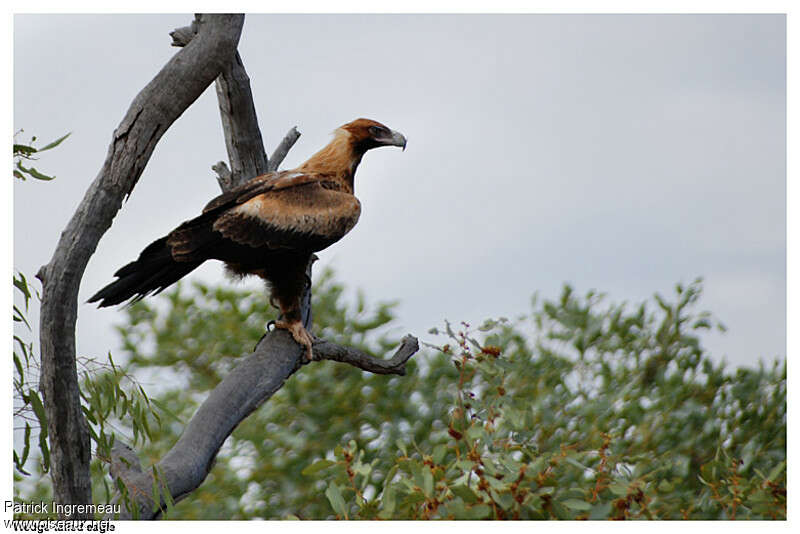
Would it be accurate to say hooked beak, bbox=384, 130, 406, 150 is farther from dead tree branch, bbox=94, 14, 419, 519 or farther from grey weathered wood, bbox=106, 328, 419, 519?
grey weathered wood, bbox=106, 328, 419, 519

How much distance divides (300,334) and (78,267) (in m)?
1.14

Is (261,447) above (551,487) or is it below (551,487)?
above

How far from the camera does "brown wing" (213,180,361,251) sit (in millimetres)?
2955

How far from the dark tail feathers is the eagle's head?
951 millimetres

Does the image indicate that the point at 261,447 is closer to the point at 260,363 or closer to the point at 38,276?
the point at 260,363

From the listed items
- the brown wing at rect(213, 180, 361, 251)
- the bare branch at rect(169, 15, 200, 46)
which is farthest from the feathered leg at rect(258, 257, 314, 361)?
the bare branch at rect(169, 15, 200, 46)

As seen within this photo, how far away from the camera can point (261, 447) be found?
17.0 feet

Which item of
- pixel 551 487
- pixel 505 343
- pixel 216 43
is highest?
pixel 216 43

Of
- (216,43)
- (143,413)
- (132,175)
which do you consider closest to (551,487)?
(143,413)

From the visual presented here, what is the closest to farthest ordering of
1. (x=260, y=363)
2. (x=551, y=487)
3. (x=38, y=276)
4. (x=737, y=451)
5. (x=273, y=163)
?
(x=551, y=487) → (x=38, y=276) → (x=260, y=363) → (x=273, y=163) → (x=737, y=451)

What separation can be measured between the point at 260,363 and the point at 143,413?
66 centimetres

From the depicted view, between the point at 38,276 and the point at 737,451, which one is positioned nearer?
the point at 38,276

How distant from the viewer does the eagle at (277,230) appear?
108 inches

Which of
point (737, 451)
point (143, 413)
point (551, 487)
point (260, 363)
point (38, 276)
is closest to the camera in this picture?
point (551, 487)
